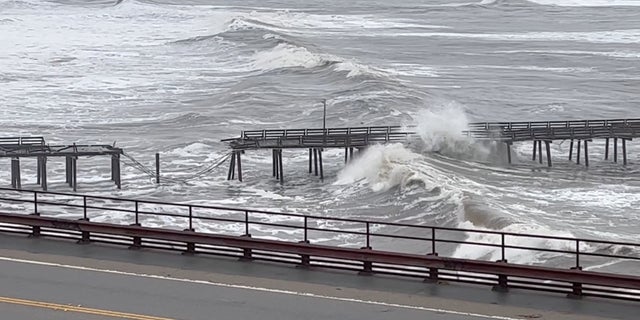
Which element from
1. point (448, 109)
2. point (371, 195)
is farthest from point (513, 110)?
point (371, 195)

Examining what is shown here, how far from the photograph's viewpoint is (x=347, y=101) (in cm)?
7250

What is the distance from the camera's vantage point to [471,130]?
193 feet

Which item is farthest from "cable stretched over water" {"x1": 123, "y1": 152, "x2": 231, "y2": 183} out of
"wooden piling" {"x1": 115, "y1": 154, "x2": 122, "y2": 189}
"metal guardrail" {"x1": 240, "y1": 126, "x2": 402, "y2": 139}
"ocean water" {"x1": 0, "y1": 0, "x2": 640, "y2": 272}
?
"wooden piling" {"x1": 115, "y1": 154, "x2": 122, "y2": 189}

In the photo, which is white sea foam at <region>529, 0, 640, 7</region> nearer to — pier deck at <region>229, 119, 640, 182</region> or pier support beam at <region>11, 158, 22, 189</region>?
pier deck at <region>229, 119, 640, 182</region>

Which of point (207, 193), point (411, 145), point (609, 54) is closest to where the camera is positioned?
point (207, 193)

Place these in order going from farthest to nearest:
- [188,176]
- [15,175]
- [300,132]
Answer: [300,132]
[188,176]
[15,175]

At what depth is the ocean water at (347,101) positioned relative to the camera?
44.4 metres

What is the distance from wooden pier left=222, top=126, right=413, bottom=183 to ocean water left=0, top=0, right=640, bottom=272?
755mm

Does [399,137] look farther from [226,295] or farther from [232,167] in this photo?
[226,295]

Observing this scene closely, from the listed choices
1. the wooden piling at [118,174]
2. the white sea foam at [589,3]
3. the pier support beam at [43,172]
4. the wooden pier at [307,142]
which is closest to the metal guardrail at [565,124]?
the wooden pier at [307,142]

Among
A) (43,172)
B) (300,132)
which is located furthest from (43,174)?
(300,132)

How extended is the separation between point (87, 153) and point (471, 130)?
20.5 metres

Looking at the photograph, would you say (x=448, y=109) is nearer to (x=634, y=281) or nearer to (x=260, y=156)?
(x=260, y=156)

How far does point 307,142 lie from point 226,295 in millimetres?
34176
